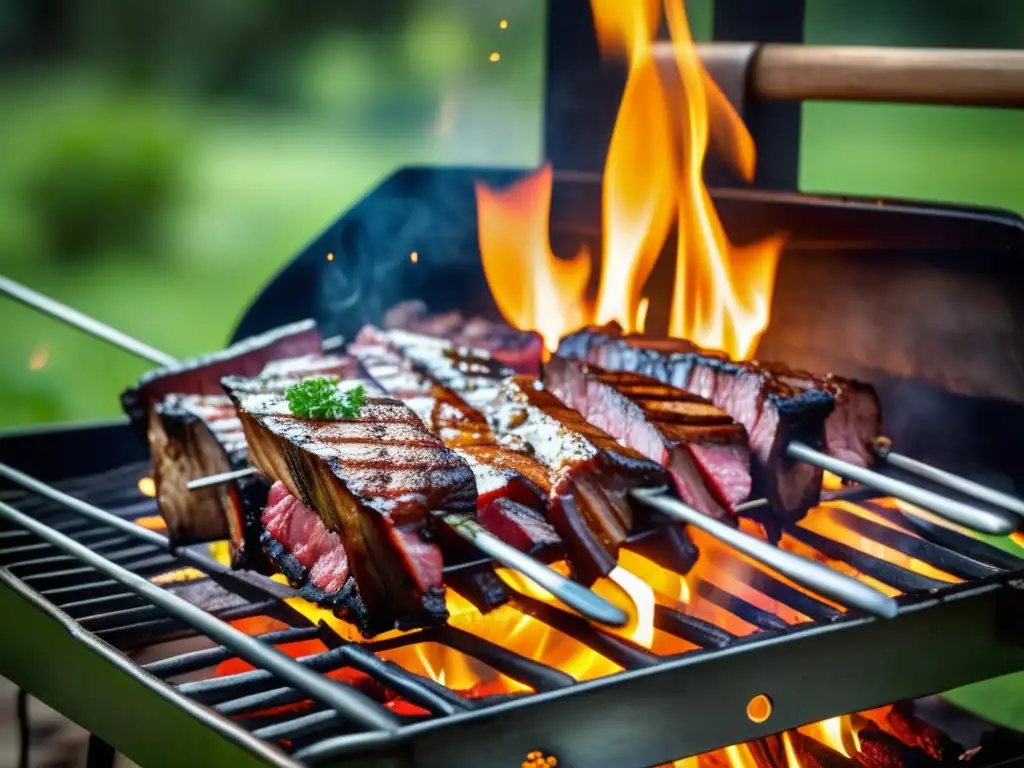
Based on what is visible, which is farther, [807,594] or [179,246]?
[179,246]

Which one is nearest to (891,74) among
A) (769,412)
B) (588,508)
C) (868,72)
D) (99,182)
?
(868,72)

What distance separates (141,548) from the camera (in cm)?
333

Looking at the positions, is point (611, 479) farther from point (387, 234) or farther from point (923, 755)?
point (387, 234)

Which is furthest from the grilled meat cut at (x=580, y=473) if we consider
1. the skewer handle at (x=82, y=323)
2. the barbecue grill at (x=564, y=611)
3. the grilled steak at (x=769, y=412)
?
the skewer handle at (x=82, y=323)

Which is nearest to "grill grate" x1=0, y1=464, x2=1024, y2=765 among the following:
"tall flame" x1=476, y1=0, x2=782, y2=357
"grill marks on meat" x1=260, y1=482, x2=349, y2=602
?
"grill marks on meat" x1=260, y1=482, x2=349, y2=602

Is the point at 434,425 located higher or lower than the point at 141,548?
higher

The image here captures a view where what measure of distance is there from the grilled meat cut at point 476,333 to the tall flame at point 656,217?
187mm

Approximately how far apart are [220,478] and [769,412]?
1.42 metres

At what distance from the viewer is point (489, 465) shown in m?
2.74

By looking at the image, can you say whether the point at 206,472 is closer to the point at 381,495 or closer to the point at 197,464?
the point at 197,464

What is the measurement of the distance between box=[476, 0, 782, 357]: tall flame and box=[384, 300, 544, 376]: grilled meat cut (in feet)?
0.61

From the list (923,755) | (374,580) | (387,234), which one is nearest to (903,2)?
(387,234)

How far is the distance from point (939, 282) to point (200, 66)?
796 centimetres

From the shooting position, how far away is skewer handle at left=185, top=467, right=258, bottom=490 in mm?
2961
